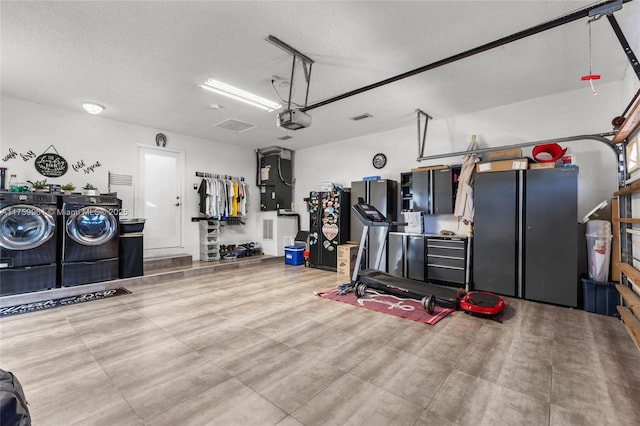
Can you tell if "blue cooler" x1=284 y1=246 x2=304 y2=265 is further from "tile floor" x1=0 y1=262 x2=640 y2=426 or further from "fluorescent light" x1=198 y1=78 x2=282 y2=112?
"fluorescent light" x1=198 y1=78 x2=282 y2=112

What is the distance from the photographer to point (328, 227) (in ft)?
20.7

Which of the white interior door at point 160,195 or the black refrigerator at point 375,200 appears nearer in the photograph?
the black refrigerator at point 375,200

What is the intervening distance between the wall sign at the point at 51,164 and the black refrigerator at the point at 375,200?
17.6 feet

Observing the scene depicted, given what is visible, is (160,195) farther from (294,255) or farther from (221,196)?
(294,255)

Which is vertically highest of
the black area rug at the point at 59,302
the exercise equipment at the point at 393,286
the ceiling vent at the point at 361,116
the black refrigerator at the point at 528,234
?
the ceiling vent at the point at 361,116

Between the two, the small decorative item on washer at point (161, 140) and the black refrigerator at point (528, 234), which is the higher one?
the small decorative item on washer at point (161, 140)

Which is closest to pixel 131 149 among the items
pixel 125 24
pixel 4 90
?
pixel 4 90

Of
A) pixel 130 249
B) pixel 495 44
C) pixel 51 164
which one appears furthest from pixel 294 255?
pixel 495 44

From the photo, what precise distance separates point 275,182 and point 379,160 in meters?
2.84

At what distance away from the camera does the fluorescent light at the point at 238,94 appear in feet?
13.1

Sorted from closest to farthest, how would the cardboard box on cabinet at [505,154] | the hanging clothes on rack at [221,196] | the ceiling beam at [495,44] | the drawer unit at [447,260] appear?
the ceiling beam at [495,44]
the cardboard box on cabinet at [505,154]
the drawer unit at [447,260]
the hanging clothes on rack at [221,196]

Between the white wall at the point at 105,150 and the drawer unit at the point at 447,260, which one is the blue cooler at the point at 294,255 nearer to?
the white wall at the point at 105,150

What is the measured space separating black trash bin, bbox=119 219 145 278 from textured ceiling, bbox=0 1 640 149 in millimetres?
2056

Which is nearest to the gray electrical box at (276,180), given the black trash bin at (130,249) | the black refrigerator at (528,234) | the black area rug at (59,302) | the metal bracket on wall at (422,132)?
the black trash bin at (130,249)
